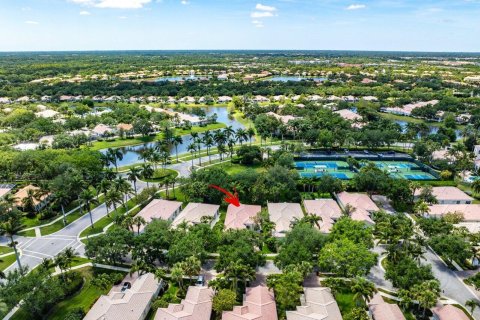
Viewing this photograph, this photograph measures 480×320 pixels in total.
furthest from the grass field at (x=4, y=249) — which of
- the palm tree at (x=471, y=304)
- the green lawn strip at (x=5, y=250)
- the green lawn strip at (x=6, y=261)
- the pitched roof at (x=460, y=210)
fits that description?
the pitched roof at (x=460, y=210)

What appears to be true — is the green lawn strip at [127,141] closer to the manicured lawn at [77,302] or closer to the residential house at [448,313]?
the manicured lawn at [77,302]

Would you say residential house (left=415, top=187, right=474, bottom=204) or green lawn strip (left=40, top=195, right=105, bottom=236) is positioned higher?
residential house (left=415, top=187, right=474, bottom=204)

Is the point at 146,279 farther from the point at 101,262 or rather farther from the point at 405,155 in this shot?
the point at 405,155

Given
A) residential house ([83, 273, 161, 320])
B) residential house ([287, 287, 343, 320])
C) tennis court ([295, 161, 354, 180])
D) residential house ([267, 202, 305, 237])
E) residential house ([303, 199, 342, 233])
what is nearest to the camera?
residential house ([287, 287, 343, 320])

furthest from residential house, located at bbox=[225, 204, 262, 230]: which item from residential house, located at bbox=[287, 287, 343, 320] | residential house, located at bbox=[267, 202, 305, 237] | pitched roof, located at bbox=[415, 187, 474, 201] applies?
pitched roof, located at bbox=[415, 187, 474, 201]

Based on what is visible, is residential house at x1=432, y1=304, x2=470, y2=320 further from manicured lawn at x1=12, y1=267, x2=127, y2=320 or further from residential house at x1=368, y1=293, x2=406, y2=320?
manicured lawn at x1=12, y1=267, x2=127, y2=320

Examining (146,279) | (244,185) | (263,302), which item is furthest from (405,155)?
(146,279)
